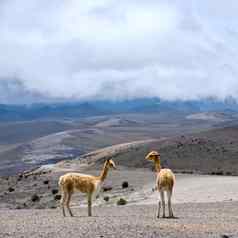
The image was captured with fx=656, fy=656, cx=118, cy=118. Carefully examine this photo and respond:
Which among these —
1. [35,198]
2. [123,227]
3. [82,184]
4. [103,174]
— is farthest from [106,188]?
[123,227]

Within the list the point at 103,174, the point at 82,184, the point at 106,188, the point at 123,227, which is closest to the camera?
the point at 123,227

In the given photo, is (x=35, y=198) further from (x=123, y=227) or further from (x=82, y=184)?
(x=123, y=227)

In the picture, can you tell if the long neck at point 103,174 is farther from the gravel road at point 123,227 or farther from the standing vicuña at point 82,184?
the gravel road at point 123,227

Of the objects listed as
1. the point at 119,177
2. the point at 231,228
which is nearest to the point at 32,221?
the point at 231,228

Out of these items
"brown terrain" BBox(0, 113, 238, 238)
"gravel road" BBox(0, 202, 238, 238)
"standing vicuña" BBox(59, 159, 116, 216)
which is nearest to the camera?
"gravel road" BBox(0, 202, 238, 238)

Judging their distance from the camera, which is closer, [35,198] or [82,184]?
[82,184]

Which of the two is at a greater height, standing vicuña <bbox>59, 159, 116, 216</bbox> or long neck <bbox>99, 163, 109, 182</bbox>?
long neck <bbox>99, 163, 109, 182</bbox>

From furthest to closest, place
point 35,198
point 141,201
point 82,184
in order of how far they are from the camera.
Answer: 1. point 35,198
2. point 141,201
3. point 82,184

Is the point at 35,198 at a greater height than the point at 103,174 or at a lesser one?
lesser

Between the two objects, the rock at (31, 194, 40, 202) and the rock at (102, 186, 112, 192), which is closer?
the rock at (31, 194, 40, 202)

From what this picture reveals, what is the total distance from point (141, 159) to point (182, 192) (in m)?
40.6

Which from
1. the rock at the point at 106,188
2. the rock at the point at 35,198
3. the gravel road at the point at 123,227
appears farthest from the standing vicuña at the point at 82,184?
the rock at the point at 106,188

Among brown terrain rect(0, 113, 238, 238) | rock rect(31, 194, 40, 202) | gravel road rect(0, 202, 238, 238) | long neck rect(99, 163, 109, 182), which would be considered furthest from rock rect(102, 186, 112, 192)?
gravel road rect(0, 202, 238, 238)

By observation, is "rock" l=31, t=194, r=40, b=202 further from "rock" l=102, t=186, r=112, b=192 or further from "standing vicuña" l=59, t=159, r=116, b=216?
"standing vicuña" l=59, t=159, r=116, b=216
